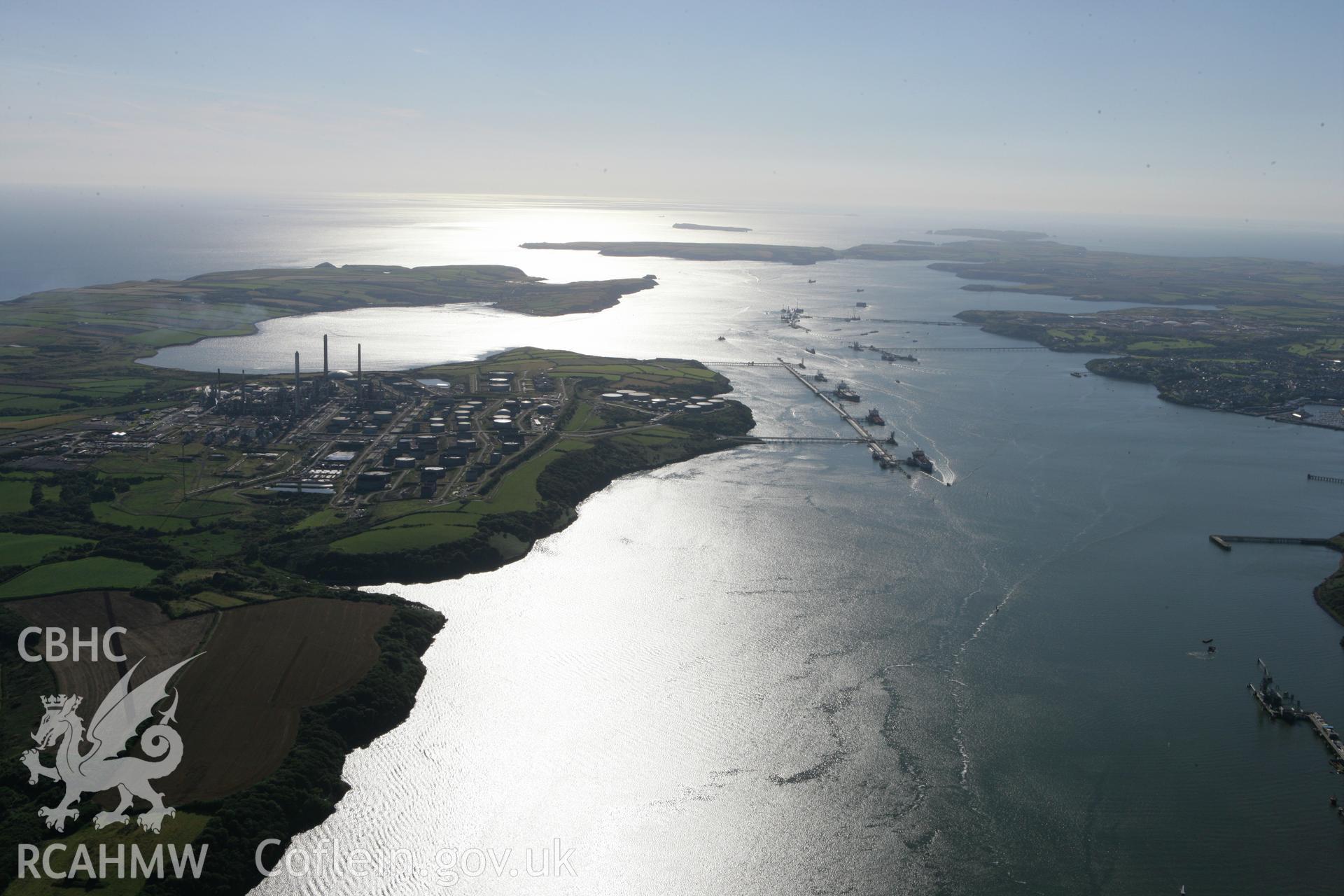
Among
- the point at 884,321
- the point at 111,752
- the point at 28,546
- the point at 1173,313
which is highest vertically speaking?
the point at 1173,313

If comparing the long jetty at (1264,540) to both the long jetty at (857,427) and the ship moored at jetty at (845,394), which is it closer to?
the long jetty at (857,427)

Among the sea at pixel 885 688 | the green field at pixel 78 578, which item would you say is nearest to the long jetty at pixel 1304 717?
the sea at pixel 885 688

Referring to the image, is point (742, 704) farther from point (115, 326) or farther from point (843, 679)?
point (115, 326)

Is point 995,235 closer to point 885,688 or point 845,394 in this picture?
point 845,394

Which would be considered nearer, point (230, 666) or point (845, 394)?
point (230, 666)

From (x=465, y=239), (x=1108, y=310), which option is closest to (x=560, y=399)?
(x=1108, y=310)

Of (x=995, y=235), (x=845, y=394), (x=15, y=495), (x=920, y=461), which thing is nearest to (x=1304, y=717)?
(x=920, y=461)

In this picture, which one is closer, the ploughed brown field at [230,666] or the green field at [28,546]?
the ploughed brown field at [230,666]
